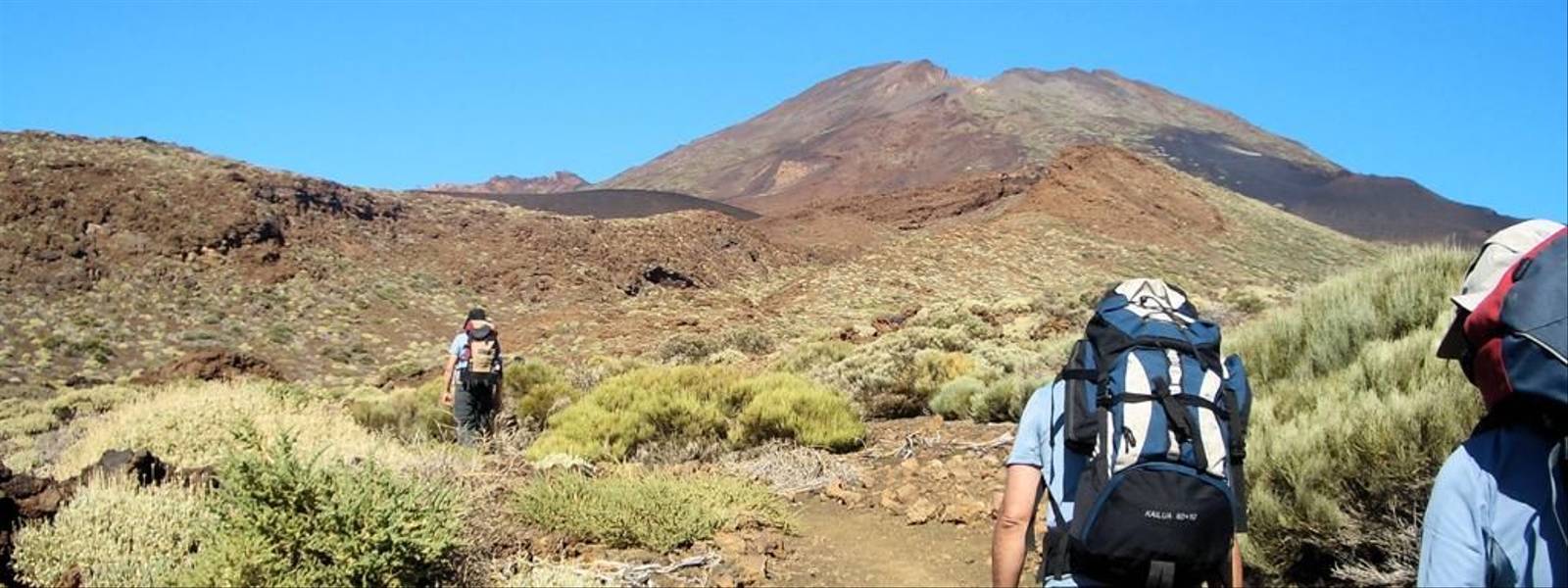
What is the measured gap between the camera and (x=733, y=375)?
10.5m

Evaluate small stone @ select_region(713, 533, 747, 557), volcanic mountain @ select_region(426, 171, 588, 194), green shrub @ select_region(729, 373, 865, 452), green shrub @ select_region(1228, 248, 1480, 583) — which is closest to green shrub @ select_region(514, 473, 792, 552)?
small stone @ select_region(713, 533, 747, 557)

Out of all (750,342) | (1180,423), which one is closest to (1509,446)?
(1180,423)

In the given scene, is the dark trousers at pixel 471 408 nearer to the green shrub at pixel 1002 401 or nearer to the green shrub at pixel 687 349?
the green shrub at pixel 1002 401

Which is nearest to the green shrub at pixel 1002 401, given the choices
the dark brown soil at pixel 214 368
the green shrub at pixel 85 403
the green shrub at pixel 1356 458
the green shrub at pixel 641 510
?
the green shrub at pixel 1356 458

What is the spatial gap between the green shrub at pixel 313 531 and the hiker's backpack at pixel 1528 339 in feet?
12.9

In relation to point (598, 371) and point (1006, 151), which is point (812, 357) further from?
point (1006, 151)

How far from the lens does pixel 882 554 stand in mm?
5930

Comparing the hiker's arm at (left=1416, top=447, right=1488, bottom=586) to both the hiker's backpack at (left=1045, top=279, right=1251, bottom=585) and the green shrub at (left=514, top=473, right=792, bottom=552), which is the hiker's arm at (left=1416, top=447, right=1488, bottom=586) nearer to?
the hiker's backpack at (left=1045, top=279, right=1251, bottom=585)

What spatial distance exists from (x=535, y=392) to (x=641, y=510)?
675 cm

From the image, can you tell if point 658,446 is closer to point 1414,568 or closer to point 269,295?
point 1414,568

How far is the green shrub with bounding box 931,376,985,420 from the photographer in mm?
10066

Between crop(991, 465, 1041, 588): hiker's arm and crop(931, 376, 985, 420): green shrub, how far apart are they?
708cm

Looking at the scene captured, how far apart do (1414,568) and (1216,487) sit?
254 cm

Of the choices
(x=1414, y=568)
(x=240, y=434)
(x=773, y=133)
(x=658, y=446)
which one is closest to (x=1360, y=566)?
(x=1414, y=568)
